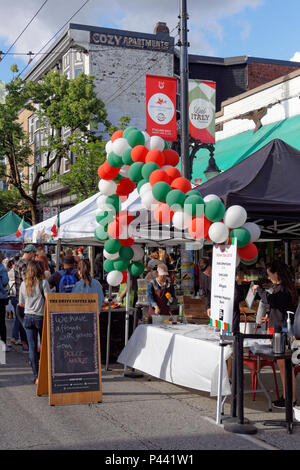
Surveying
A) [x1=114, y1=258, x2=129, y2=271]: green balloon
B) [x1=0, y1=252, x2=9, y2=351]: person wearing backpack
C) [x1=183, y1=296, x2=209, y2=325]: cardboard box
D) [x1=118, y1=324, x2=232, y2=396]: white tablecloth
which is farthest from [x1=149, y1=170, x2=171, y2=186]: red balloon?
[x1=0, y1=252, x2=9, y2=351]: person wearing backpack

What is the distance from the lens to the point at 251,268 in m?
16.7

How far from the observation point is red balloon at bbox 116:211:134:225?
30.0 feet

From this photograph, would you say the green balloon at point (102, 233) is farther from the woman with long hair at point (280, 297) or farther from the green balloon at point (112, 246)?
the woman with long hair at point (280, 297)

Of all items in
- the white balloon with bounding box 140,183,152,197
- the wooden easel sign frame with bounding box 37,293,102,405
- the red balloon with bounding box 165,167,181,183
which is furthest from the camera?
the white balloon with bounding box 140,183,152,197

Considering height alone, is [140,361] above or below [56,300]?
below

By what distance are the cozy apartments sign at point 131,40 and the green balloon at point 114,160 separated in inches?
1037

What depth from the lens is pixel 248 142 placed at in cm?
1739

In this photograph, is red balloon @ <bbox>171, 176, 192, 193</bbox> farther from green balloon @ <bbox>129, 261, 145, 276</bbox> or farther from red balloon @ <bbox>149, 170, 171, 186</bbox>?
green balloon @ <bbox>129, 261, 145, 276</bbox>

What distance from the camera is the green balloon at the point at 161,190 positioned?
7574 millimetres

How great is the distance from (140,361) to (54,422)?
2405mm

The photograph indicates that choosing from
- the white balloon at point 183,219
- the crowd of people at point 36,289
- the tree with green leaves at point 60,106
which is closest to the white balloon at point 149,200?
the white balloon at point 183,219
